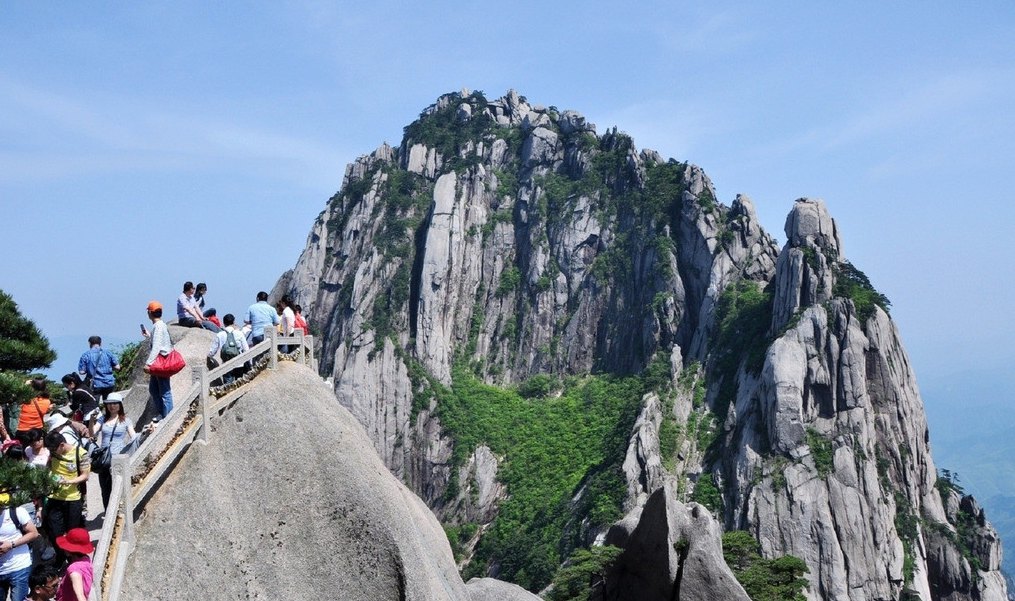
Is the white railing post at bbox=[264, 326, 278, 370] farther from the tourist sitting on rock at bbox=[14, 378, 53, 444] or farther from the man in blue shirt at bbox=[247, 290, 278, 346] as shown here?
the tourist sitting on rock at bbox=[14, 378, 53, 444]

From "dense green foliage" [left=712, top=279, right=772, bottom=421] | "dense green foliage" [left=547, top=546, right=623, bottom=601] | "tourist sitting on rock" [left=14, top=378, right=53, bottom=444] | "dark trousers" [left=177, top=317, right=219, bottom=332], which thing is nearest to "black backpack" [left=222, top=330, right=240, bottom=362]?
"tourist sitting on rock" [left=14, top=378, right=53, bottom=444]

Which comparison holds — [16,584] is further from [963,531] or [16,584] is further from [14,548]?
[963,531]

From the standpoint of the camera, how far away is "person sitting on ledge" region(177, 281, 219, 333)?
70.3ft

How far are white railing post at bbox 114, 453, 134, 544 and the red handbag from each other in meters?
3.73

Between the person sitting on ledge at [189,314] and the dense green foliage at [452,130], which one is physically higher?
the dense green foliage at [452,130]

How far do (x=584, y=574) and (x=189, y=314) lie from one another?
22.0 m

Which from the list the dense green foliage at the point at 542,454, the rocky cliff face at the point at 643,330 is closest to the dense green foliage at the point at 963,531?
the rocky cliff face at the point at 643,330

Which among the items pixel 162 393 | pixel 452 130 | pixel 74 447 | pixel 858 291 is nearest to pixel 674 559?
pixel 162 393

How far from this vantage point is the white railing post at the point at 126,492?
13.0 meters

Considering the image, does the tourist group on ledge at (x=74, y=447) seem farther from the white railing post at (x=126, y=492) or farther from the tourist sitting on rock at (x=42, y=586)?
the white railing post at (x=126, y=492)

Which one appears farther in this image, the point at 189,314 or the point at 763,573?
the point at 763,573

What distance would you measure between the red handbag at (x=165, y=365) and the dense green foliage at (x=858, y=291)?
82735 millimetres

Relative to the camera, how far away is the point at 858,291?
300 feet

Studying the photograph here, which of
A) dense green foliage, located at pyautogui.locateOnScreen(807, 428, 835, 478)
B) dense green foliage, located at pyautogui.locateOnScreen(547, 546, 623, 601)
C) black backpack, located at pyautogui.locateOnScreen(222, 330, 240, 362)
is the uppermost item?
dense green foliage, located at pyautogui.locateOnScreen(807, 428, 835, 478)
